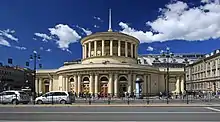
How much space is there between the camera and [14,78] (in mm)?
139375

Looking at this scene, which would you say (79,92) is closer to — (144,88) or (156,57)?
(144,88)

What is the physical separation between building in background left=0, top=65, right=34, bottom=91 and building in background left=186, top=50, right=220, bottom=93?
61.7 m

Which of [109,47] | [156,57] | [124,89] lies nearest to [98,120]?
[124,89]

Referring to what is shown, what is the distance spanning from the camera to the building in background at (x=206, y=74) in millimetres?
91688

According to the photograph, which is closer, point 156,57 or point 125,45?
point 125,45

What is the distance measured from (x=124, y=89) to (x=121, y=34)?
1512 cm

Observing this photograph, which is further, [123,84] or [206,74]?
[206,74]

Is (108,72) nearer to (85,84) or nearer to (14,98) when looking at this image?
(85,84)

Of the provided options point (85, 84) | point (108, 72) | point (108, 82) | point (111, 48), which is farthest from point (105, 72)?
point (111, 48)

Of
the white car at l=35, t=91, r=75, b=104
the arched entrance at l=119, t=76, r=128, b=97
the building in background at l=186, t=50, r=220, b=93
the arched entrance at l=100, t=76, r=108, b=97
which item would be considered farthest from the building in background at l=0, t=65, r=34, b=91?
the white car at l=35, t=91, r=75, b=104

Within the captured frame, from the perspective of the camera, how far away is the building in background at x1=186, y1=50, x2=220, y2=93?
91.7 metres

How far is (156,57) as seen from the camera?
13688 cm

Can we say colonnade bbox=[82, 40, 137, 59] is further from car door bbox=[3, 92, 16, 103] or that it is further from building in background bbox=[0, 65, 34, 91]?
building in background bbox=[0, 65, 34, 91]

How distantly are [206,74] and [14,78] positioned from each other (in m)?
83.5
